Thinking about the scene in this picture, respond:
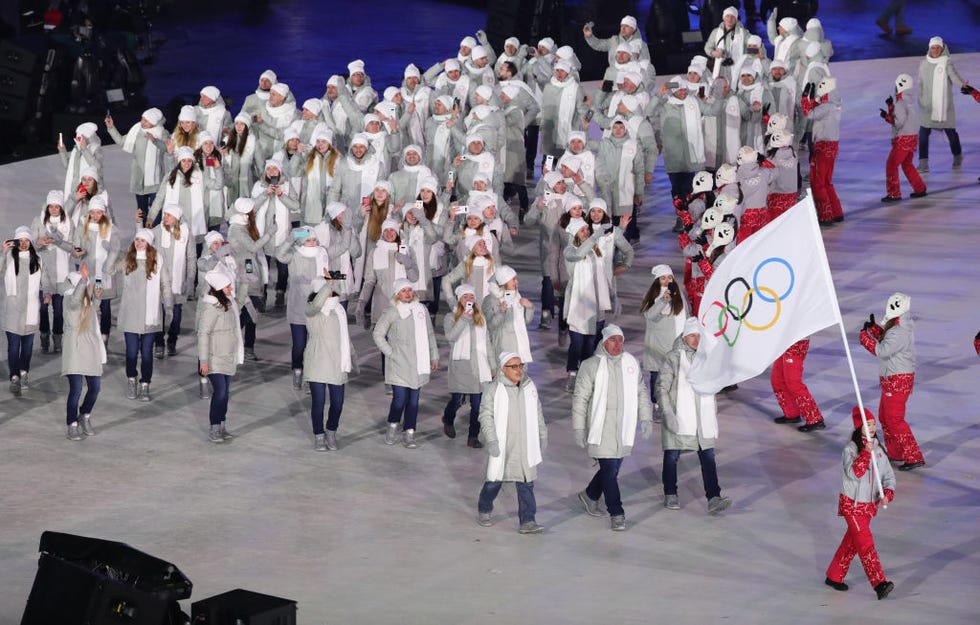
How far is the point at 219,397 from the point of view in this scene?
1581cm

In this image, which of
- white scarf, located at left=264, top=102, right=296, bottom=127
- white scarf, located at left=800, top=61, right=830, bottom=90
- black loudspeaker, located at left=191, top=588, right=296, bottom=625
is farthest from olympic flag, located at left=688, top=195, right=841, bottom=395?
white scarf, located at left=800, top=61, right=830, bottom=90

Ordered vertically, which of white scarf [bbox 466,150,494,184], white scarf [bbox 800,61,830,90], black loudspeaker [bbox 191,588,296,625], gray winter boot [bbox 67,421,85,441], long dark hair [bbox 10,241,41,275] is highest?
white scarf [bbox 800,61,830,90]

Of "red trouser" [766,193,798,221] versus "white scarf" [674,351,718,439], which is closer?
"white scarf" [674,351,718,439]

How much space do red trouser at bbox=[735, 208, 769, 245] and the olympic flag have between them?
22.5 ft

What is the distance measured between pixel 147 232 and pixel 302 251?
1419mm

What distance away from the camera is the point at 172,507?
14547mm

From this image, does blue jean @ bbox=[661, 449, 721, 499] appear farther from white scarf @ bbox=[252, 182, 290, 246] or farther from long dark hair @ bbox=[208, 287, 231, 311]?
white scarf @ bbox=[252, 182, 290, 246]

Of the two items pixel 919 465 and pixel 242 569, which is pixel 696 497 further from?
pixel 242 569

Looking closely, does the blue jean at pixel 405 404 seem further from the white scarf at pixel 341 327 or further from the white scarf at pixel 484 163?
the white scarf at pixel 484 163

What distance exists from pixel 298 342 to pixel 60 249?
2.59 m

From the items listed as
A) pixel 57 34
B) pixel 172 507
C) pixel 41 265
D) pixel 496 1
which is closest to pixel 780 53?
pixel 496 1

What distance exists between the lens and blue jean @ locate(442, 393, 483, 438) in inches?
625

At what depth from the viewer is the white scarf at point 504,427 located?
45.5 feet

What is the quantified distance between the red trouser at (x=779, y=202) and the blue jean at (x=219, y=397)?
7.70 m
